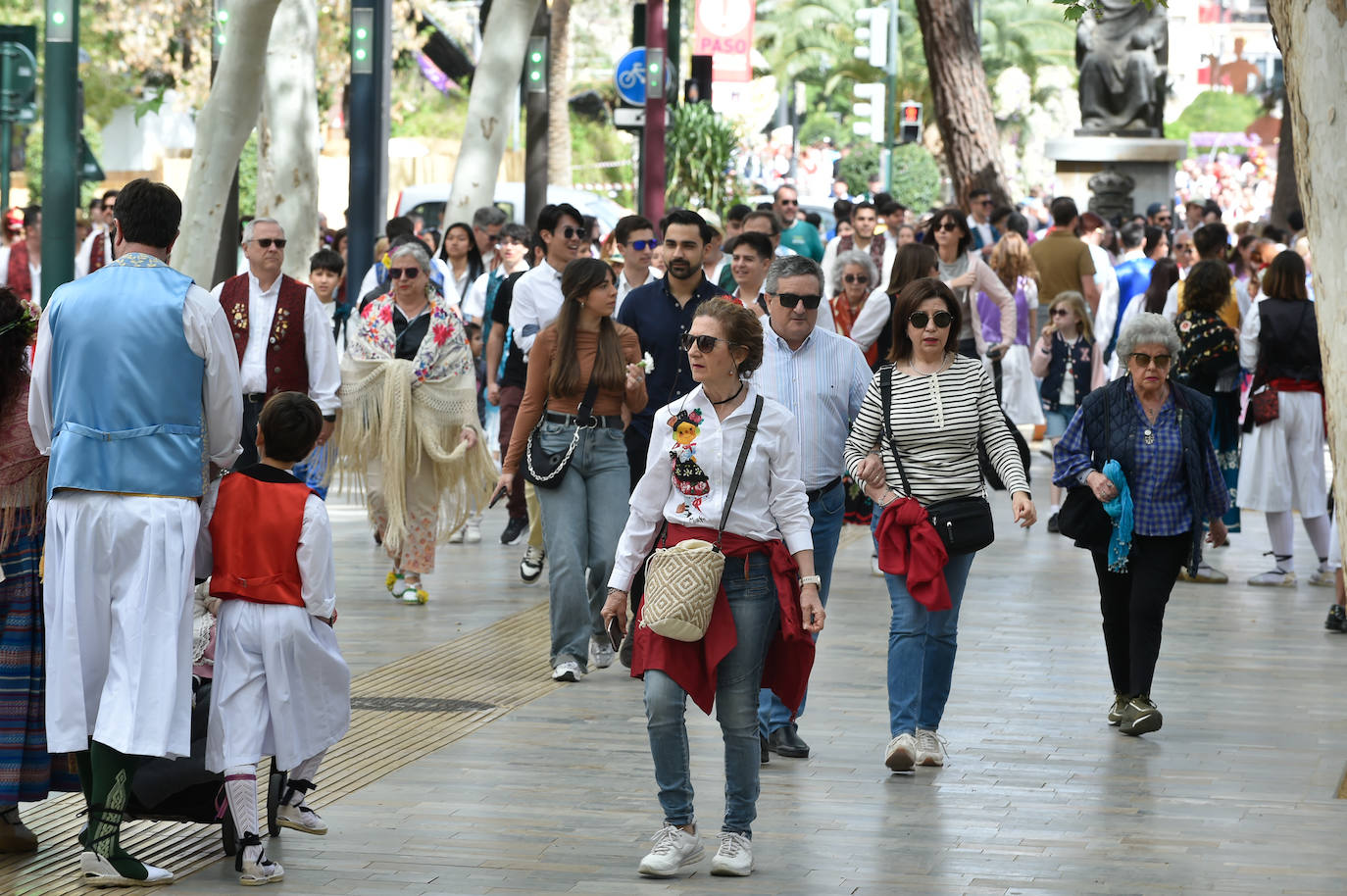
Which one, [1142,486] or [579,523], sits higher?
[1142,486]

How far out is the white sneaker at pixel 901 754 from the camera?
7.61 meters

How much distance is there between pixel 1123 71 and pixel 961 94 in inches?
91.2

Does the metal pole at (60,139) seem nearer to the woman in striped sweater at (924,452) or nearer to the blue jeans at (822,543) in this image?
the blue jeans at (822,543)

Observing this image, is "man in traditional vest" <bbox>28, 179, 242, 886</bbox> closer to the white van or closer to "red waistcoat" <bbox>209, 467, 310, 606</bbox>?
"red waistcoat" <bbox>209, 467, 310, 606</bbox>

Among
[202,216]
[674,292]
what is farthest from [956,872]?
[202,216]

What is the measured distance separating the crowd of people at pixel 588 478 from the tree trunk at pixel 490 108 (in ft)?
24.9

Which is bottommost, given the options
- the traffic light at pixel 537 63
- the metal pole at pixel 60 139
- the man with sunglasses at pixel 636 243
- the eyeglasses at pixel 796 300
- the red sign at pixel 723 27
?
the eyeglasses at pixel 796 300

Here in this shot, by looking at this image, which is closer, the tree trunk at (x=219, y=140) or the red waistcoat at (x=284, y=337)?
the red waistcoat at (x=284, y=337)

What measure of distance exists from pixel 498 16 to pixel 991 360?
7810 mm

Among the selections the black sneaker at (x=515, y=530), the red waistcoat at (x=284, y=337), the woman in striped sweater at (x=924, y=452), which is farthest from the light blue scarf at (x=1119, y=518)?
the black sneaker at (x=515, y=530)

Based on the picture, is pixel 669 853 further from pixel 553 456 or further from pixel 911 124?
pixel 911 124

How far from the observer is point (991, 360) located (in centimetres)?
1412

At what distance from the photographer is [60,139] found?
1218 centimetres

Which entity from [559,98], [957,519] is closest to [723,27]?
[559,98]
